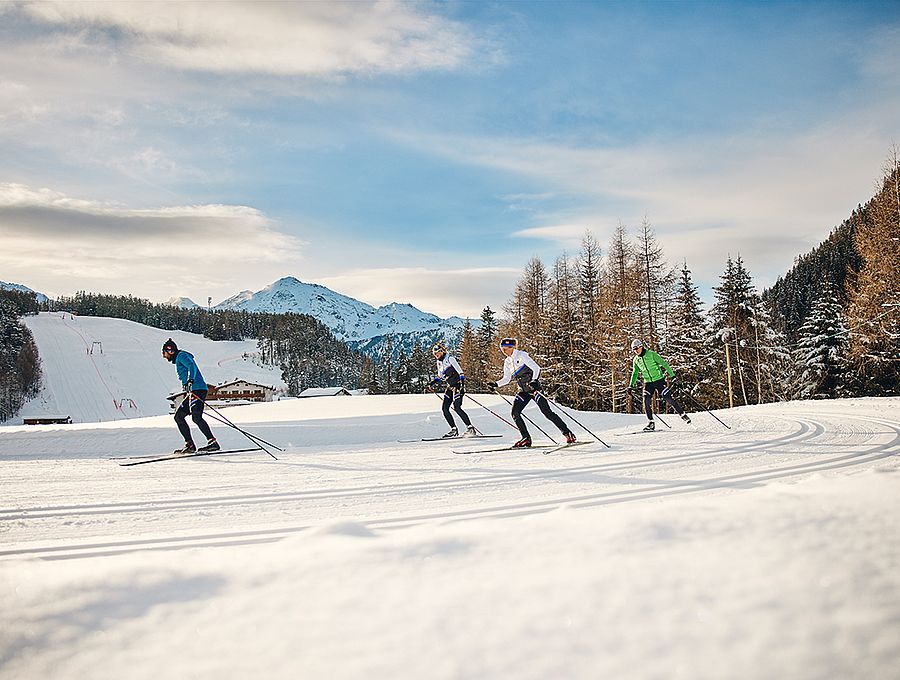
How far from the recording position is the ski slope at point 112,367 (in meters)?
87.9

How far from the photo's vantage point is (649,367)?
13.0 metres

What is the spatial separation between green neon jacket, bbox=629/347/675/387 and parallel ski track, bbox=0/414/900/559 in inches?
141

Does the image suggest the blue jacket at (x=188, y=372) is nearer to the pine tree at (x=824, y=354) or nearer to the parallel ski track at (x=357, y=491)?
the parallel ski track at (x=357, y=491)

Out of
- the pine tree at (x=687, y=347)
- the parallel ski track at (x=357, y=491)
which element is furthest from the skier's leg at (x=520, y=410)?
the pine tree at (x=687, y=347)

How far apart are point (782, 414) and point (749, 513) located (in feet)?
44.6

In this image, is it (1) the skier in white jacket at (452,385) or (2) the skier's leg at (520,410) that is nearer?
(2) the skier's leg at (520,410)

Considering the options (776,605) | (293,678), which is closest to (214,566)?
(293,678)

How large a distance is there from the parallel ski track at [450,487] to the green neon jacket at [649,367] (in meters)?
3.57

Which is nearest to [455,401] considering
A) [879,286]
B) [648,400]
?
[648,400]

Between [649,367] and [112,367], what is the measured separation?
126 m

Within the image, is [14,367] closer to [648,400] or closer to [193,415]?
[193,415]

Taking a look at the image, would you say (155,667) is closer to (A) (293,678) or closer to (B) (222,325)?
(A) (293,678)

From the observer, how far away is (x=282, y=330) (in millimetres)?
156250

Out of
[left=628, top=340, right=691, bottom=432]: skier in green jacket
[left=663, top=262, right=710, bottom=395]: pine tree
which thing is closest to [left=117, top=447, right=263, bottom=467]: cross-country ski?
[left=628, top=340, right=691, bottom=432]: skier in green jacket
